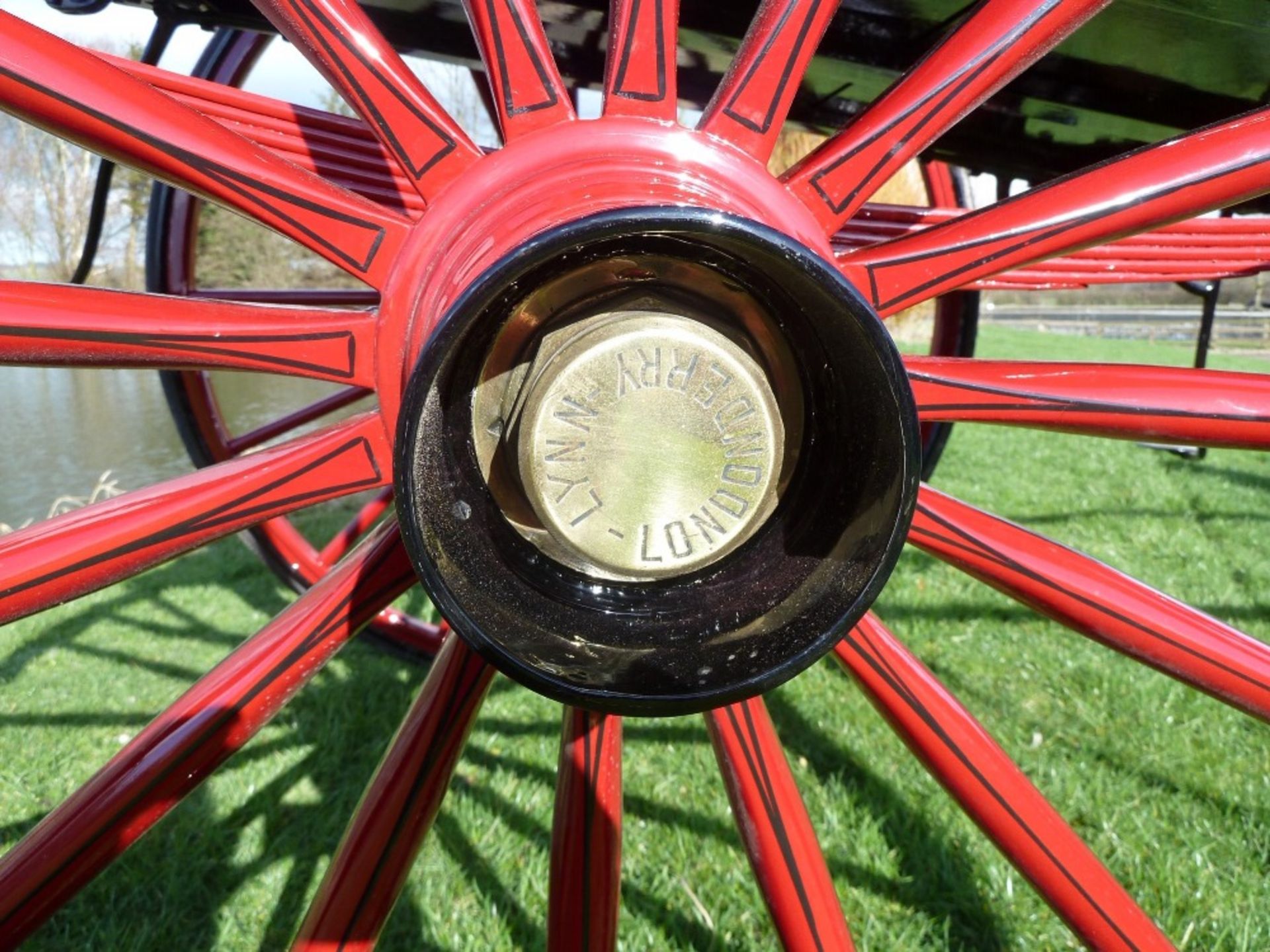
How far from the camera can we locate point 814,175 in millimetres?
828

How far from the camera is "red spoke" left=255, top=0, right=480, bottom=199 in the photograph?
0.78 metres

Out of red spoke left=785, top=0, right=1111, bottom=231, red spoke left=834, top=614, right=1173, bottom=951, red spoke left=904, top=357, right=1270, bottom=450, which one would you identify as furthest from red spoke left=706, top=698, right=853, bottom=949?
red spoke left=785, top=0, right=1111, bottom=231

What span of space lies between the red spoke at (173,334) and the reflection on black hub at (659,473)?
0.39 feet

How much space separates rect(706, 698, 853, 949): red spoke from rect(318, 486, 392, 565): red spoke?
57.8 inches

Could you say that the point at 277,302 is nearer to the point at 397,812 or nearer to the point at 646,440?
the point at 397,812

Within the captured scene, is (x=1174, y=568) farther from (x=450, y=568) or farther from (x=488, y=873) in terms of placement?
(x=450, y=568)

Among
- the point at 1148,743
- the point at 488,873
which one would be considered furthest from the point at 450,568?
the point at 1148,743

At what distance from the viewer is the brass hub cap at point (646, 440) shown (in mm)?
Answer: 710

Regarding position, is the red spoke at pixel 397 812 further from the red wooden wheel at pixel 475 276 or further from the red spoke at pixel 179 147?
the red spoke at pixel 179 147

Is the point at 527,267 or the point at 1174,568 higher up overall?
the point at 527,267

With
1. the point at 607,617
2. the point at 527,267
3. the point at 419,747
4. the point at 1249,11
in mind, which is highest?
the point at 1249,11

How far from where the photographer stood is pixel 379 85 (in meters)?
0.79

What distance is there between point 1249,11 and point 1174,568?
2.30 metres

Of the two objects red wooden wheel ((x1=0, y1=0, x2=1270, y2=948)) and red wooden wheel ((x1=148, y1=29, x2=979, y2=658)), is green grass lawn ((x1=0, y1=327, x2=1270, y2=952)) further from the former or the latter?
red wooden wheel ((x1=0, y1=0, x2=1270, y2=948))
